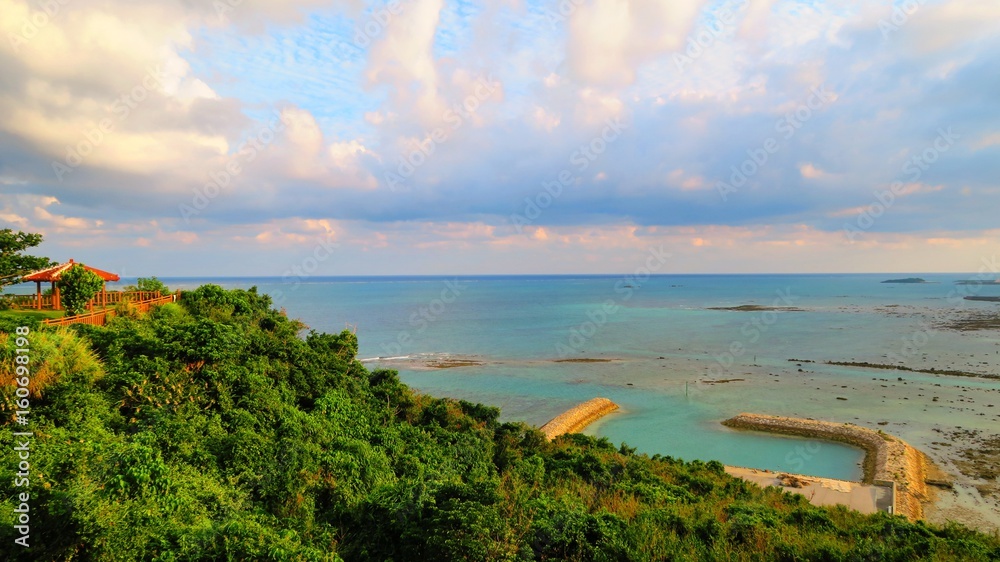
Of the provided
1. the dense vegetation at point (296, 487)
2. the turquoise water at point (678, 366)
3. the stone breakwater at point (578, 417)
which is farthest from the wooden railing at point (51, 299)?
the stone breakwater at point (578, 417)

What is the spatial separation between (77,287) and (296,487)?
1292cm

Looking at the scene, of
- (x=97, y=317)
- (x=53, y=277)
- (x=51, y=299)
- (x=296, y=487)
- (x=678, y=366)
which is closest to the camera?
(x=296, y=487)

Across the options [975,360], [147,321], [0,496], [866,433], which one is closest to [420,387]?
[147,321]

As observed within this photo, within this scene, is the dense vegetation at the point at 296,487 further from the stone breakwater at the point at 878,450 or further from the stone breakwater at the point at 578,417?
the stone breakwater at the point at 578,417

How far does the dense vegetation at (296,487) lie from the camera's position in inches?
232

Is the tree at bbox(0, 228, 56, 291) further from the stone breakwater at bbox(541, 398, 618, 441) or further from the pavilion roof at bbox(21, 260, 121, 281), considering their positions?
the stone breakwater at bbox(541, 398, 618, 441)

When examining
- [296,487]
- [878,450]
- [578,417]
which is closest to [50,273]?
[296,487]

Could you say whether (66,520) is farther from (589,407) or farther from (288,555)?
(589,407)

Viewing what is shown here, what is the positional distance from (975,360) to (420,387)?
48.2 m

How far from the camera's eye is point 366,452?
10914 mm

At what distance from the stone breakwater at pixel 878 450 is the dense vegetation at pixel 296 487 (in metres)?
6.90

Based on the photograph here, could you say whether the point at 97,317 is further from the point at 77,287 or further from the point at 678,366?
the point at 678,366

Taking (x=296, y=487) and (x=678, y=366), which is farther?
(x=678, y=366)

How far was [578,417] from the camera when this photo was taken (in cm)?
2645
